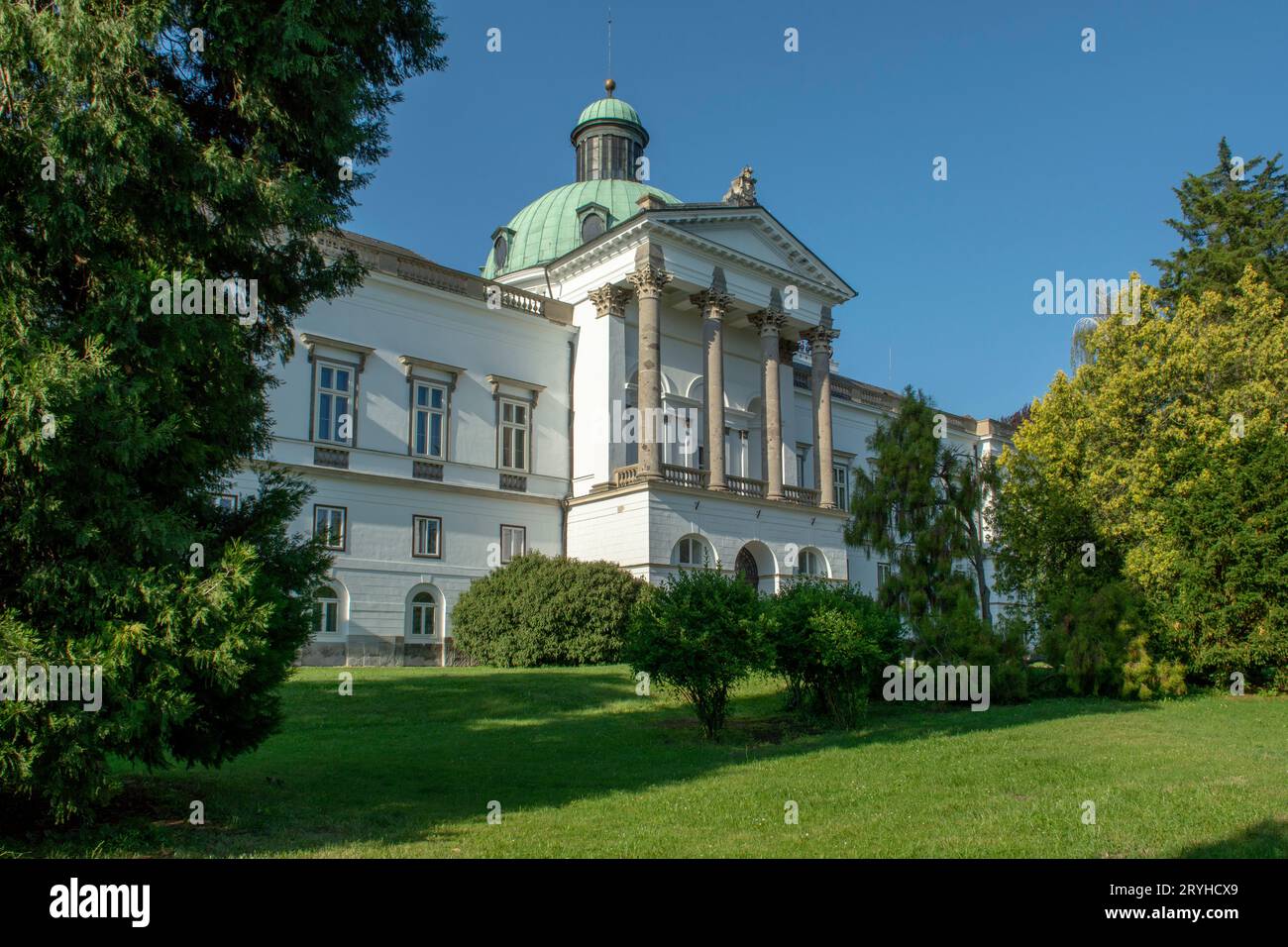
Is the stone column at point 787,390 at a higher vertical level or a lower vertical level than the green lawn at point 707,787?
higher

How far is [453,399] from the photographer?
32.2 m

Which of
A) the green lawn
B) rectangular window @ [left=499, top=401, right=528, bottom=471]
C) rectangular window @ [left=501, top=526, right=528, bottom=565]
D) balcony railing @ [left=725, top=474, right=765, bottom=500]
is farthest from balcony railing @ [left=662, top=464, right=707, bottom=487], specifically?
the green lawn

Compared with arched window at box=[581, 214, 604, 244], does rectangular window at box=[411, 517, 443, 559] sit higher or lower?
lower

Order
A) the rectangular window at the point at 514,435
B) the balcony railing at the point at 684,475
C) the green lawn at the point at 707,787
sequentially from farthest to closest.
Result: the rectangular window at the point at 514,435
the balcony railing at the point at 684,475
the green lawn at the point at 707,787

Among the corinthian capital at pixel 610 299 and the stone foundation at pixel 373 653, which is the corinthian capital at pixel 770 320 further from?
the stone foundation at pixel 373 653

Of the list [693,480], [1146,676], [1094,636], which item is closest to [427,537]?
[693,480]

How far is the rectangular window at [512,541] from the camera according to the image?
32.6 metres

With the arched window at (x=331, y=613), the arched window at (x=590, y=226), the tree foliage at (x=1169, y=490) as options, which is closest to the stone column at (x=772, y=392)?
the arched window at (x=590, y=226)

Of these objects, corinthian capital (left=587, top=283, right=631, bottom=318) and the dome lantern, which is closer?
corinthian capital (left=587, top=283, right=631, bottom=318)

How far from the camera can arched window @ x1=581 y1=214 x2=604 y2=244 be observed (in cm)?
4088

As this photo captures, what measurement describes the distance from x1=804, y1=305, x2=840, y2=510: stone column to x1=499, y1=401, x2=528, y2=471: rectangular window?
11656 millimetres

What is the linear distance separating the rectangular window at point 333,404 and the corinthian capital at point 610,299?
952 cm

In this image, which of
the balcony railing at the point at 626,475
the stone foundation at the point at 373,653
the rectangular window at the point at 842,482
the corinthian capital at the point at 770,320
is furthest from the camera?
the rectangular window at the point at 842,482

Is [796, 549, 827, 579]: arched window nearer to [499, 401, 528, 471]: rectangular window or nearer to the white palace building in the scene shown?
the white palace building
